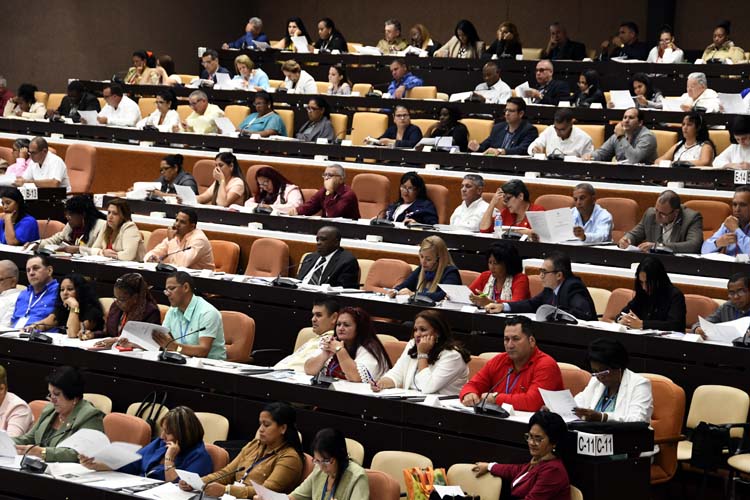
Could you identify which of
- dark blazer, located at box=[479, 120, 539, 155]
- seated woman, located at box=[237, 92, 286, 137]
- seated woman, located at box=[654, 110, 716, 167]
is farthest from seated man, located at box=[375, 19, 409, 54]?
seated woman, located at box=[654, 110, 716, 167]

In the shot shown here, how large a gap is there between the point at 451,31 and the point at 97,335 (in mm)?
9778

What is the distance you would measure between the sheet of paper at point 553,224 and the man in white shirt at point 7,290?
10.6 ft

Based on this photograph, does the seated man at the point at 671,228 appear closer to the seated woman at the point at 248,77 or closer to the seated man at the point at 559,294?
the seated man at the point at 559,294

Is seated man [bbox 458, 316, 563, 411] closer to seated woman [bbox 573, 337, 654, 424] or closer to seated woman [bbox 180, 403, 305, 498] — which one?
seated woman [bbox 573, 337, 654, 424]

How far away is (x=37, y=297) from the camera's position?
25.3ft

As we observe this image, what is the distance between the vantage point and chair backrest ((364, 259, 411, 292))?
7930 millimetres

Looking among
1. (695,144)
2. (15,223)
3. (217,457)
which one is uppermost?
(695,144)

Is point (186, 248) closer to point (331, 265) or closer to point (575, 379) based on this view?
point (331, 265)

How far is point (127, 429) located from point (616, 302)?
2.90 metres

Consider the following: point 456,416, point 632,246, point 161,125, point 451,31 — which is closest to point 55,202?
point 161,125

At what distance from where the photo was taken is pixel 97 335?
7.23 meters

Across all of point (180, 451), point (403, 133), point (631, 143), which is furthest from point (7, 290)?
point (631, 143)

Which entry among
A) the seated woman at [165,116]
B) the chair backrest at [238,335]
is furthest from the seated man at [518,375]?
the seated woman at [165,116]

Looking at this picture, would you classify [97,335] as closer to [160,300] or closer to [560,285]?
[160,300]
